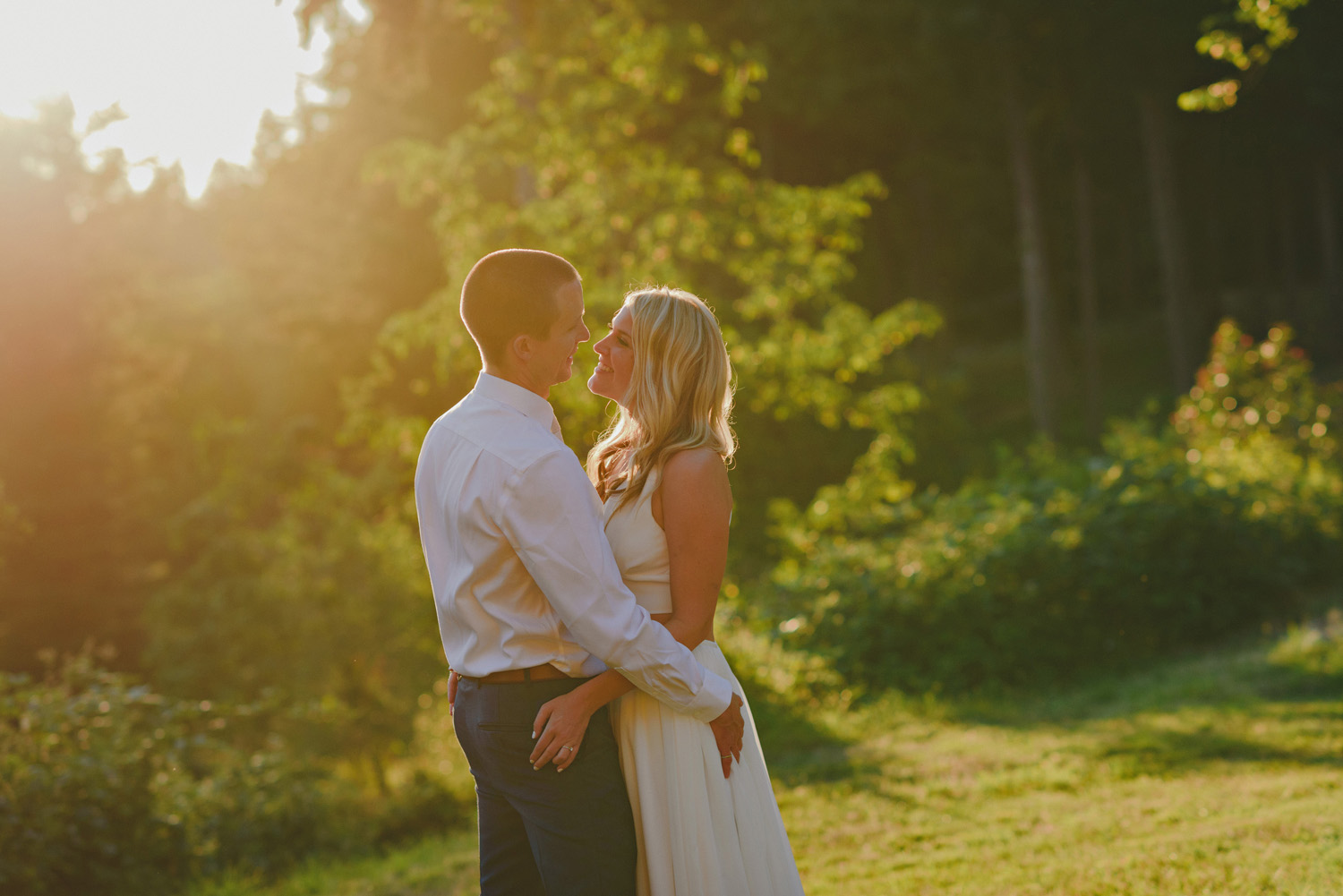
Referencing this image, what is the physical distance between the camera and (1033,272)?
945 inches

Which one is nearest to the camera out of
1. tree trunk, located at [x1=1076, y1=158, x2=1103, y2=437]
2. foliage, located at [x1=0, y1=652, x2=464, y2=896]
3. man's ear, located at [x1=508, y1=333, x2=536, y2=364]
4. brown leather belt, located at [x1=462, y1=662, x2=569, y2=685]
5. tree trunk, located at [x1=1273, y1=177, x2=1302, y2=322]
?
brown leather belt, located at [x1=462, y1=662, x2=569, y2=685]

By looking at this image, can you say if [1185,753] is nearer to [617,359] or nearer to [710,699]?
[710,699]

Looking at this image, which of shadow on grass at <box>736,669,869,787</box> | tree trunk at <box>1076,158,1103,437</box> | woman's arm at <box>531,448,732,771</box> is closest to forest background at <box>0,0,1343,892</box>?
tree trunk at <box>1076,158,1103,437</box>

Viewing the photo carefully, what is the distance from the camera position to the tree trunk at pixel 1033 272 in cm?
2386

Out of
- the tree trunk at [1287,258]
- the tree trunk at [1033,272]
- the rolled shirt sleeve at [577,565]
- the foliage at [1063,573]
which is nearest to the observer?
the rolled shirt sleeve at [577,565]

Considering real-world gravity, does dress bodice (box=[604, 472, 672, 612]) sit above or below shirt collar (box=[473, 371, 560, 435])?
below

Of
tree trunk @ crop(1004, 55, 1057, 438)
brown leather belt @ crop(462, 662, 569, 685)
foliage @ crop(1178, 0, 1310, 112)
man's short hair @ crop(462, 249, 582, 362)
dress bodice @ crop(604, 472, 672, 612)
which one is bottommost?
brown leather belt @ crop(462, 662, 569, 685)

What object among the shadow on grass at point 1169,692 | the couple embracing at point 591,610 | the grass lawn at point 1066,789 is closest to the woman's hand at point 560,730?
the couple embracing at point 591,610

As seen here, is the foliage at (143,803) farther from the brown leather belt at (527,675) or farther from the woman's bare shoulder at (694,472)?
the woman's bare shoulder at (694,472)

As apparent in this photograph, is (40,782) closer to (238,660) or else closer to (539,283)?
(539,283)

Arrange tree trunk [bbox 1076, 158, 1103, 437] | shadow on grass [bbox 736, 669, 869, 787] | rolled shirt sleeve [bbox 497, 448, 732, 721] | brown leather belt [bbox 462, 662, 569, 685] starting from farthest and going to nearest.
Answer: tree trunk [bbox 1076, 158, 1103, 437] < shadow on grass [bbox 736, 669, 869, 787] < brown leather belt [bbox 462, 662, 569, 685] < rolled shirt sleeve [bbox 497, 448, 732, 721]

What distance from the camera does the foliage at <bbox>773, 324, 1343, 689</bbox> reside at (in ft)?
30.2

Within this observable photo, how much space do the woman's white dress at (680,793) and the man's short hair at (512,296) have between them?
1.69 feet

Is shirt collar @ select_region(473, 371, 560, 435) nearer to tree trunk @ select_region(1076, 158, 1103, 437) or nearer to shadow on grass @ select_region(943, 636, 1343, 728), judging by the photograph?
shadow on grass @ select_region(943, 636, 1343, 728)
